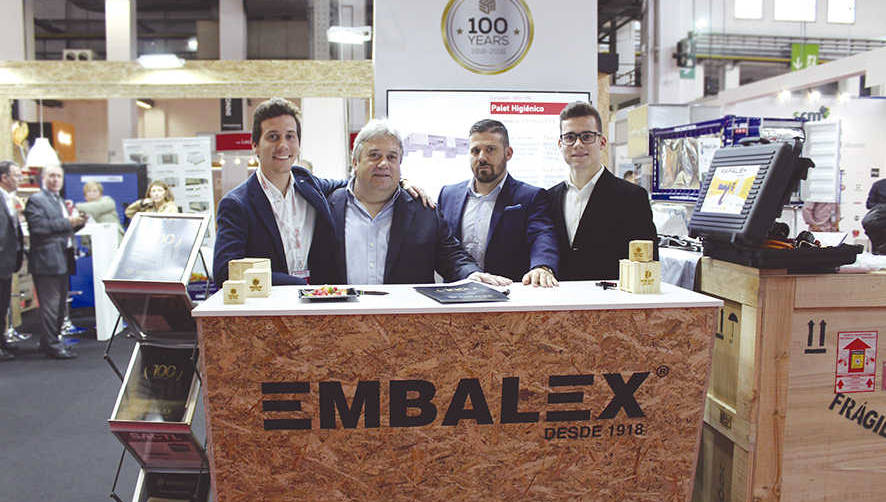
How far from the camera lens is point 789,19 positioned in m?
12.5

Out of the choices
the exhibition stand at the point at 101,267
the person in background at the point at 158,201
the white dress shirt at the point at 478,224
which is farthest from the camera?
the person in background at the point at 158,201

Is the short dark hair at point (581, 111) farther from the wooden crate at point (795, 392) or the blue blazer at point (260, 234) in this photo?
the blue blazer at point (260, 234)

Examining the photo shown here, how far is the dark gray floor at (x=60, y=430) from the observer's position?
304cm

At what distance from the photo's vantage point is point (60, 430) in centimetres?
380

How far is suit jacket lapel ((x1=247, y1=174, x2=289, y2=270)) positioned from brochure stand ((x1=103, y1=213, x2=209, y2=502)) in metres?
0.20

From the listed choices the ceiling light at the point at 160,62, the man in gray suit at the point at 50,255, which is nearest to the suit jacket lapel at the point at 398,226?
the man in gray suit at the point at 50,255

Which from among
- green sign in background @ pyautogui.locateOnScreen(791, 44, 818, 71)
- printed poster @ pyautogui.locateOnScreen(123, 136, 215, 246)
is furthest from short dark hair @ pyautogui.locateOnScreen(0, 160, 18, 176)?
green sign in background @ pyautogui.locateOnScreen(791, 44, 818, 71)

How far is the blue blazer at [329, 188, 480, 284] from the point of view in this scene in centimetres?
240

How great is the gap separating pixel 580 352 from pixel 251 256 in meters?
1.25

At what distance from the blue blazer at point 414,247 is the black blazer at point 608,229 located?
425 millimetres

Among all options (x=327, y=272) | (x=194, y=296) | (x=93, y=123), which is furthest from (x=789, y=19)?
(x=93, y=123)

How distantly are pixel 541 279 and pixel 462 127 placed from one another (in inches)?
61.1

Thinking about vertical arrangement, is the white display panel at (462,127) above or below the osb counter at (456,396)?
above

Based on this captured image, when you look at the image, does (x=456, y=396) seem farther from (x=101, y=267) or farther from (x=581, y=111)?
A: (x=101, y=267)
